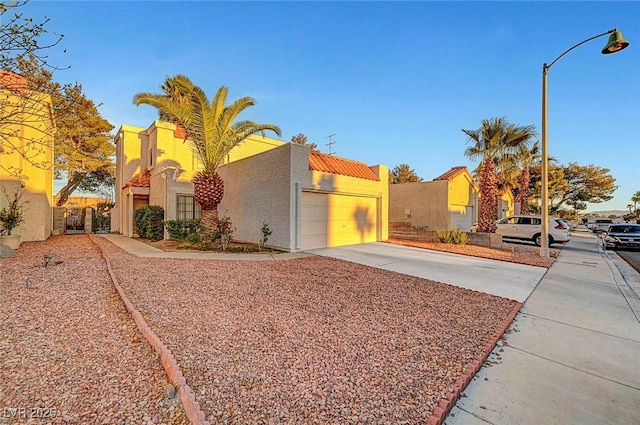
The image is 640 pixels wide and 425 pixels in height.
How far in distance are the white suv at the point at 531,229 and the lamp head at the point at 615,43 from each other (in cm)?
923

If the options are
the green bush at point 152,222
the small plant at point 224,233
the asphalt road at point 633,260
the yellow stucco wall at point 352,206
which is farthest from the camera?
the green bush at point 152,222

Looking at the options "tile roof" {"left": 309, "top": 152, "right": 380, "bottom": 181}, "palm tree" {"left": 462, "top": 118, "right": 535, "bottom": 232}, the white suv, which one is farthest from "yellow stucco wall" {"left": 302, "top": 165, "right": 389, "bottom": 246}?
the white suv

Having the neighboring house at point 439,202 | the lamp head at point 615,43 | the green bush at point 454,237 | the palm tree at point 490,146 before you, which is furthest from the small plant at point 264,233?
the lamp head at point 615,43

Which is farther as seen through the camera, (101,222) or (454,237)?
(101,222)

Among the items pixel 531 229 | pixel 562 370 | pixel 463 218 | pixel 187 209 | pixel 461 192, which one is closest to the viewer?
pixel 562 370

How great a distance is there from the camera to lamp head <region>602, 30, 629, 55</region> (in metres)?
7.98

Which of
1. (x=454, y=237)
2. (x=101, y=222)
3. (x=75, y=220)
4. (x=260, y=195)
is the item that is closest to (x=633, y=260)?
(x=454, y=237)

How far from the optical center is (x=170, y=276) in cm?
666

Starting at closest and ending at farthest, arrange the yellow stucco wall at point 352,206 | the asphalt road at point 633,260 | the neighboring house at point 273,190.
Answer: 1. the asphalt road at point 633,260
2. the neighboring house at point 273,190
3. the yellow stucco wall at point 352,206

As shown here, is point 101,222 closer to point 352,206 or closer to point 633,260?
point 352,206

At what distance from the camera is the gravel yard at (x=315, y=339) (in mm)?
2487

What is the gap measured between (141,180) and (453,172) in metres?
20.1

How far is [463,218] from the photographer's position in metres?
20.9

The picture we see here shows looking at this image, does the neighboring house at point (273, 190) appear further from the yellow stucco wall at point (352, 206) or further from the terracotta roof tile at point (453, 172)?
the terracotta roof tile at point (453, 172)
